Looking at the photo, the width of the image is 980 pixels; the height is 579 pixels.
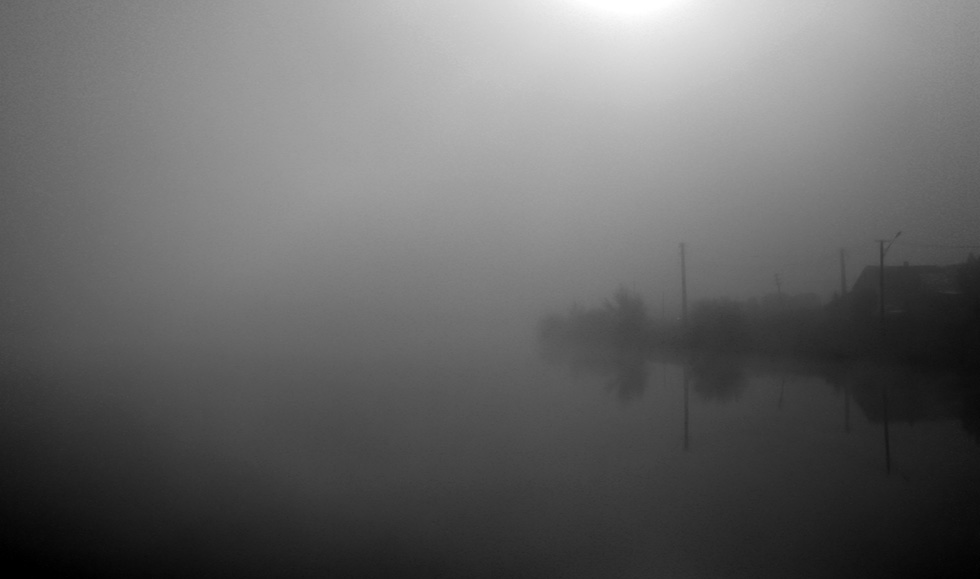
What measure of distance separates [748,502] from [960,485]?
1.49 meters

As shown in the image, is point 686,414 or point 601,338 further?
point 601,338

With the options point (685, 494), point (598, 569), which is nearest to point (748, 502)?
point (685, 494)

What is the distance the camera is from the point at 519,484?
16.5 ft

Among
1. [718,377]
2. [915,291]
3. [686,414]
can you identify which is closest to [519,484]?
[686,414]

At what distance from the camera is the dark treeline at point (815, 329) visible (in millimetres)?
9172

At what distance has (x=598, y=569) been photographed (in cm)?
351

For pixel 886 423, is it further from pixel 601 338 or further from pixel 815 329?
pixel 601 338

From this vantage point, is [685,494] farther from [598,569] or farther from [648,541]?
[598,569]

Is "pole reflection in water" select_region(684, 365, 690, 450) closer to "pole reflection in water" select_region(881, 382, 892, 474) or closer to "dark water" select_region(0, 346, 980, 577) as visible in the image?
"dark water" select_region(0, 346, 980, 577)

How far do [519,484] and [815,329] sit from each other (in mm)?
7672

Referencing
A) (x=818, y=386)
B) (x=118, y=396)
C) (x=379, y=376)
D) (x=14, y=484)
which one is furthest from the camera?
(x=379, y=376)

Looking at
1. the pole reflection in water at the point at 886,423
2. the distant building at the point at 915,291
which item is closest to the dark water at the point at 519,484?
the pole reflection in water at the point at 886,423

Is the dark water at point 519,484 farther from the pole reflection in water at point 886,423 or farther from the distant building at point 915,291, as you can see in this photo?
the distant building at point 915,291

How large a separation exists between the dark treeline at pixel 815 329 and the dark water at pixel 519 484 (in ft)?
2.29
